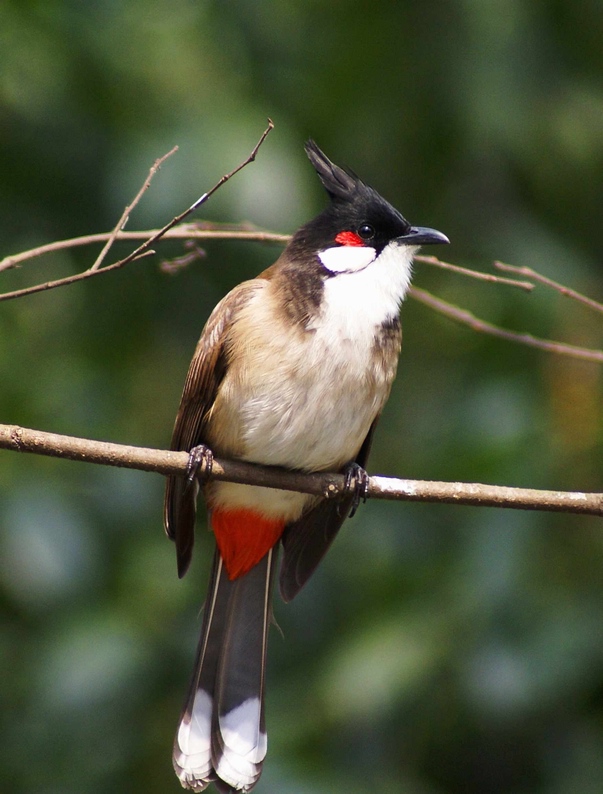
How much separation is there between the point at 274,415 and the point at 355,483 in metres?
0.29

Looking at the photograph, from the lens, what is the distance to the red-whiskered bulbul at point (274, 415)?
2.92 m

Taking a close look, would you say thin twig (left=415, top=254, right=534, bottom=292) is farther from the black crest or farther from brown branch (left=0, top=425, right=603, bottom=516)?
brown branch (left=0, top=425, right=603, bottom=516)

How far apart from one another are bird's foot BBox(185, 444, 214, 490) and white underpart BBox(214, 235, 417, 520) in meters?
0.17

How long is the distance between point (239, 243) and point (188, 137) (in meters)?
0.43

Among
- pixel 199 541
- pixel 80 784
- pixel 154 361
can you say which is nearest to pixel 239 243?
pixel 154 361

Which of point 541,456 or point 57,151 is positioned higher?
point 57,151

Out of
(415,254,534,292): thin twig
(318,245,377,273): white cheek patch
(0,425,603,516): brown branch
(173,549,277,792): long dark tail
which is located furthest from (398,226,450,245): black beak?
(173,549,277,792): long dark tail

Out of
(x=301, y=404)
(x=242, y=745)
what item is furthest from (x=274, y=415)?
Answer: (x=242, y=745)

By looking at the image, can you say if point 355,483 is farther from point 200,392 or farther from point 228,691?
point 228,691

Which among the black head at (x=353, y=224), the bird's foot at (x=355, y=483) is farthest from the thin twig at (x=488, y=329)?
the bird's foot at (x=355, y=483)

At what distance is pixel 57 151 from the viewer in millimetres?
4258

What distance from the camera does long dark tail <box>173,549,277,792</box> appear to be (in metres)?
3.14

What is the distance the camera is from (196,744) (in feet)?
10.4

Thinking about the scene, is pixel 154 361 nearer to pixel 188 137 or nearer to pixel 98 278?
pixel 98 278
